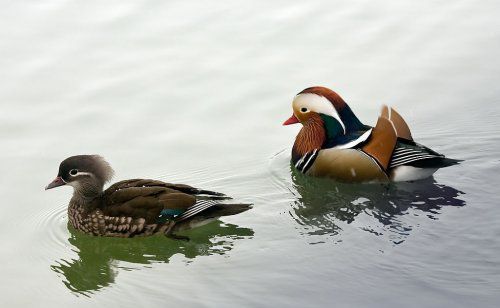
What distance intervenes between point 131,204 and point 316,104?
230 cm

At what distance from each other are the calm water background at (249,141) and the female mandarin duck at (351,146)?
0.14 metres

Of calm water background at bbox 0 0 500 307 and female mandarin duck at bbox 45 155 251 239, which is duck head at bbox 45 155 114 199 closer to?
female mandarin duck at bbox 45 155 251 239

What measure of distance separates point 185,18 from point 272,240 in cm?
541

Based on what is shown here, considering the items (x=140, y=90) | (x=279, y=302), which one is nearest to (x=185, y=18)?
(x=140, y=90)

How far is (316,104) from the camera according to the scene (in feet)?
30.4

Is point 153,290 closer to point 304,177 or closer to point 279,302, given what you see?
point 279,302

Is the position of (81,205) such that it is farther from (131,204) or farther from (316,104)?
(316,104)

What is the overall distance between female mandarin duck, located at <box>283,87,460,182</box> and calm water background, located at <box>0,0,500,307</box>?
14 centimetres

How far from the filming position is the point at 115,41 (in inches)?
464

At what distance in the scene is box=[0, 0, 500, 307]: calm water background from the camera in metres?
7.00

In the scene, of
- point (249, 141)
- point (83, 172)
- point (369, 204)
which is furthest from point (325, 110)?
point (83, 172)

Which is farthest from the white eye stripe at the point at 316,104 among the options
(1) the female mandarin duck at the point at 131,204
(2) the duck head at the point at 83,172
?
(2) the duck head at the point at 83,172

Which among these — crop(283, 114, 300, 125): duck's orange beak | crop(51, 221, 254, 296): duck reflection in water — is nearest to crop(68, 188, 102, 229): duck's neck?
crop(51, 221, 254, 296): duck reflection in water

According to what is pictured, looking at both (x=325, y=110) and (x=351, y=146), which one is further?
(x=325, y=110)
